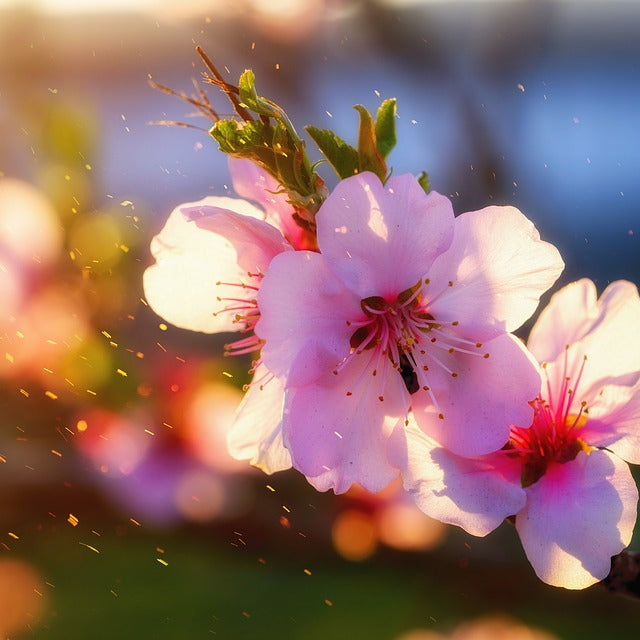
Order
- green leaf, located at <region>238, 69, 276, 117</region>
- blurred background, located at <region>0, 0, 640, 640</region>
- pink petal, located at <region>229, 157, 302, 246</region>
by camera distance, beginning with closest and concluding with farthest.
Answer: green leaf, located at <region>238, 69, 276, 117</region>
pink petal, located at <region>229, 157, 302, 246</region>
blurred background, located at <region>0, 0, 640, 640</region>

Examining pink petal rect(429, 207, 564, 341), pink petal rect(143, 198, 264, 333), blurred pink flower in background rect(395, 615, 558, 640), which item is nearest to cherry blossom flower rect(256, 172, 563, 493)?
pink petal rect(429, 207, 564, 341)

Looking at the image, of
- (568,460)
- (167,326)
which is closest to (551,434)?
(568,460)

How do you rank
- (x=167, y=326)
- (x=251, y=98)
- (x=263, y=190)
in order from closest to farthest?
(x=251, y=98)
(x=263, y=190)
(x=167, y=326)

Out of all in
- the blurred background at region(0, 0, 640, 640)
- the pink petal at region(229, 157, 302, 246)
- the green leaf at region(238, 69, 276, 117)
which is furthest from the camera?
the blurred background at region(0, 0, 640, 640)

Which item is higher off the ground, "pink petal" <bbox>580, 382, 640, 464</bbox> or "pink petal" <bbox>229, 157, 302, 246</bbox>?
"pink petal" <bbox>229, 157, 302, 246</bbox>

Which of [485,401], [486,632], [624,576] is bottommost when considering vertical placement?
[486,632]

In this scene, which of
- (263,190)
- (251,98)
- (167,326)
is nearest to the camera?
(251,98)

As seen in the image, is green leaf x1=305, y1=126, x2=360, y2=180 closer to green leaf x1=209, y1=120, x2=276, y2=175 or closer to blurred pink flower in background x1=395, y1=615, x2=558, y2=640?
green leaf x1=209, y1=120, x2=276, y2=175

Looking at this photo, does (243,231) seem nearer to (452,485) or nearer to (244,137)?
(244,137)

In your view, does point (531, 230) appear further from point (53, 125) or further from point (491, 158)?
point (53, 125)
